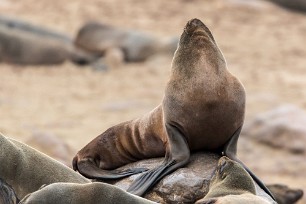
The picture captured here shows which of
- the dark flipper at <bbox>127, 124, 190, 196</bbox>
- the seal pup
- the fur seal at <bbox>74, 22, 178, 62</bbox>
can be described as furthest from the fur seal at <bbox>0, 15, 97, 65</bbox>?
the seal pup

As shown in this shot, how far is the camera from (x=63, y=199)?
497 centimetres

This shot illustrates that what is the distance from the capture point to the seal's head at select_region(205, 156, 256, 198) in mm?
5461

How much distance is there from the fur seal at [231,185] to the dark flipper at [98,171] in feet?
2.32

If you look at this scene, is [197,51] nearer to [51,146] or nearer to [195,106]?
[195,106]

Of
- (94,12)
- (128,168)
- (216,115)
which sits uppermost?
(216,115)

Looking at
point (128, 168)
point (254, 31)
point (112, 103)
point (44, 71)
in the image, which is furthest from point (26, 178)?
point (254, 31)

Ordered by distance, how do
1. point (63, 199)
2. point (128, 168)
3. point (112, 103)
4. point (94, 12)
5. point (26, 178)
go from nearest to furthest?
point (63, 199) → point (26, 178) → point (128, 168) → point (112, 103) → point (94, 12)

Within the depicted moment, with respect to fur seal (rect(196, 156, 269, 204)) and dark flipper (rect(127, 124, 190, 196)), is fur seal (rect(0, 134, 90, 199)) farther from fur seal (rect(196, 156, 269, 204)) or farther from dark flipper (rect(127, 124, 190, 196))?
fur seal (rect(196, 156, 269, 204))

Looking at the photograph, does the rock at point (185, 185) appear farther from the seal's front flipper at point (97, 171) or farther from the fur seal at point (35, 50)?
the fur seal at point (35, 50)

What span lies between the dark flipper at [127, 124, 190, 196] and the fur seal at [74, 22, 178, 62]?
35.1ft

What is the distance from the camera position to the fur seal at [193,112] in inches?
245

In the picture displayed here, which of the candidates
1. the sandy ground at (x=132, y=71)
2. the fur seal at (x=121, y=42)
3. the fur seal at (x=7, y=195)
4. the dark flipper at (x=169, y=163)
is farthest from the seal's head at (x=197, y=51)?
the fur seal at (x=121, y=42)

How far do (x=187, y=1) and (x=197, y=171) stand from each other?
50.4 feet

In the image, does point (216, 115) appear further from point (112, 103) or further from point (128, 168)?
point (112, 103)
